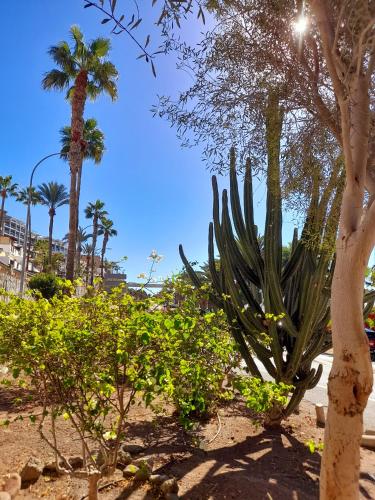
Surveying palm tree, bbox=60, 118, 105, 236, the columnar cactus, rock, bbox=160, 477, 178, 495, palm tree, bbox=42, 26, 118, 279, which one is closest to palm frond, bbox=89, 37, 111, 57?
palm tree, bbox=42, 26, 118, 279

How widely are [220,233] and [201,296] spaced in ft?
6.01

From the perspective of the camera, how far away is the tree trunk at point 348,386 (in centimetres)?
269

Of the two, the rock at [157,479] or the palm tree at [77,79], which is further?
the palm tree at [77,79]

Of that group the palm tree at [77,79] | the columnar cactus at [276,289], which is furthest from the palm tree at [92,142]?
the columnar cactus at [276,289]

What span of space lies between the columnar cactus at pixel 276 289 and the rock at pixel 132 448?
6.16 ft

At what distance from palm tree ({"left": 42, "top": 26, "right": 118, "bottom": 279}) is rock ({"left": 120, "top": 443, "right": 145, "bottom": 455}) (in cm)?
1246

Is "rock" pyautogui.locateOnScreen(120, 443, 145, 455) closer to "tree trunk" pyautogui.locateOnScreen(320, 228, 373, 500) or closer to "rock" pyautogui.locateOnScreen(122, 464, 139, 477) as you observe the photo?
"rock" pyautogui.locateOnScreen(122, 464, 139, 477)

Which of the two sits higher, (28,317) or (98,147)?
(98,147)

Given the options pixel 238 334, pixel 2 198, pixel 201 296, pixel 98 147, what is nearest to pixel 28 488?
pixel 201 296

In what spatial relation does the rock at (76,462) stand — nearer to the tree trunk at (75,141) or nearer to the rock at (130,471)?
the rock at (130,471)

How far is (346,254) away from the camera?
2.96 m

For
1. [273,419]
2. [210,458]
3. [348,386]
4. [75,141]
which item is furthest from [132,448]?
[75,141]

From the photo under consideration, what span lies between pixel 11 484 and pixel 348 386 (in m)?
3.33

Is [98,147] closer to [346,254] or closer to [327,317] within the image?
[327,317]
